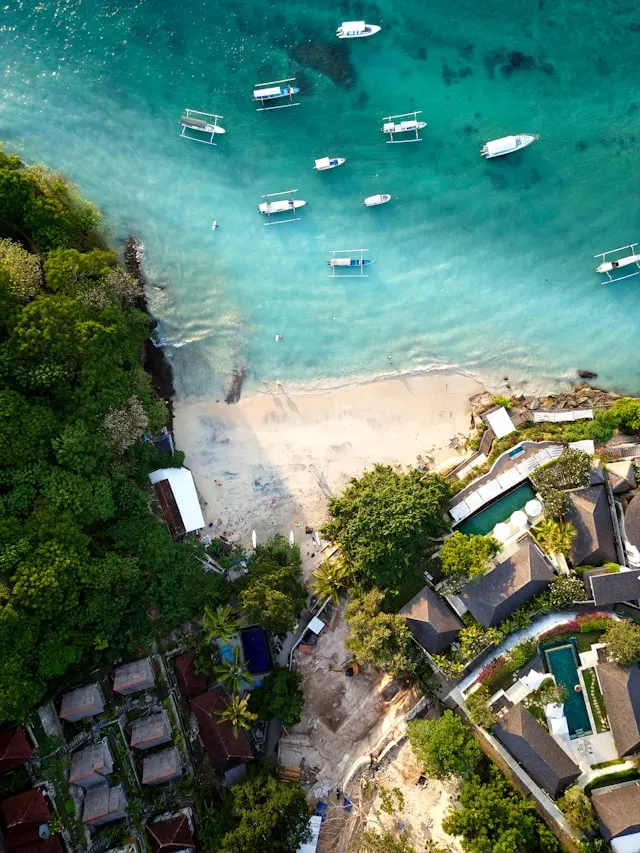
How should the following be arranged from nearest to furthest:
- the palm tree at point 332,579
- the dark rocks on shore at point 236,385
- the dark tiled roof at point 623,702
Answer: the dark tiled roof at point 623,702, the palm tree at point 332,579, the dark rocks on shore at point 236,385

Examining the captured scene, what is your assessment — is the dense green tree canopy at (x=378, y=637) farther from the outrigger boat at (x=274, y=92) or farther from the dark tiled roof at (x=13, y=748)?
the outrigger boat at (x=274, y=92)

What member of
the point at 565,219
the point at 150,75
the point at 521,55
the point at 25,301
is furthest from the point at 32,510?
the point at 521,55

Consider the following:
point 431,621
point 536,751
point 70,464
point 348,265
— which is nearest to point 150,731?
point 70,464

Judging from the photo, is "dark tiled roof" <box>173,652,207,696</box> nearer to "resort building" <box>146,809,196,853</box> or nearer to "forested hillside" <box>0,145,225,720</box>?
"forested hillside" <box>0,145,225,720</box>

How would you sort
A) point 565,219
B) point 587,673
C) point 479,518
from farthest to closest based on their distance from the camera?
point 565,219
point 479,518
point 587,673

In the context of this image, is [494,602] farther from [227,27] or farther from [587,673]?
[227,27]

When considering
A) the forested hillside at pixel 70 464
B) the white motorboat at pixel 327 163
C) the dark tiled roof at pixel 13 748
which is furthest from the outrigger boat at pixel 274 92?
the dark tiled roof at pixel 13 748
